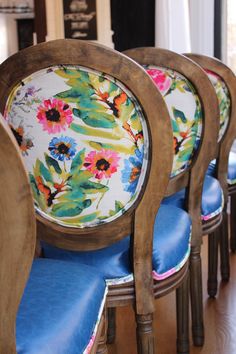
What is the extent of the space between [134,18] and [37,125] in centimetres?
254

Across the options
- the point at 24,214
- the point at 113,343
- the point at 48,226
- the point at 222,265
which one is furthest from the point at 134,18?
the point at 24,214

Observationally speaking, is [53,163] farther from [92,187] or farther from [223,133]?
[223,133]

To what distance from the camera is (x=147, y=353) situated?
48.4 inches

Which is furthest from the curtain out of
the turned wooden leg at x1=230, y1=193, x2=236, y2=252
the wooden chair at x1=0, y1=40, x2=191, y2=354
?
the wooden chair at x1=0, y1=40, x2=191, y2=354

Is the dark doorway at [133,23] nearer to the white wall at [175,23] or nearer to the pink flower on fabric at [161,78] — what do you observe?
the white wall at [175,23]

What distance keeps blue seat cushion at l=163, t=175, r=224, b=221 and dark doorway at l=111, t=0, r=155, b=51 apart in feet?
5.96

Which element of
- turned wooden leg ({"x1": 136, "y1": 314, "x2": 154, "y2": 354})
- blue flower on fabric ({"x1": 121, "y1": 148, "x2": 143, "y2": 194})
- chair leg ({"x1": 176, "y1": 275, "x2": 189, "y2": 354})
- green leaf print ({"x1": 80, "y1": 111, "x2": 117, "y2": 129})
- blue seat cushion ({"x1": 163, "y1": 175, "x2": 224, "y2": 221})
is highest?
green leaf print ({"x1": 80, "y1": 111, "x2": 117, "y2": 129})

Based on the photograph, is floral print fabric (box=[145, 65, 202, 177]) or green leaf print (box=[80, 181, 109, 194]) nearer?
green leaf print (box=[80, 181, 109, 194])

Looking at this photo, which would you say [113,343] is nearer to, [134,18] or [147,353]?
[147,353]

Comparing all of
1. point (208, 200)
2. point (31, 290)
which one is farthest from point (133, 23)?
point (31, 290)

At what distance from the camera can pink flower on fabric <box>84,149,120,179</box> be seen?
1061 mm

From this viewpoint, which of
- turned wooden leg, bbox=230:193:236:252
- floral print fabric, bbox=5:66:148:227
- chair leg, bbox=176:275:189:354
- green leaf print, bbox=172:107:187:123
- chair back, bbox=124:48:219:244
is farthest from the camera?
turned wooden leg, bbox=230:193:236:252

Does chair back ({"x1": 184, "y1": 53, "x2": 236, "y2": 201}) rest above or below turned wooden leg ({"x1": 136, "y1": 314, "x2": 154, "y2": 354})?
above

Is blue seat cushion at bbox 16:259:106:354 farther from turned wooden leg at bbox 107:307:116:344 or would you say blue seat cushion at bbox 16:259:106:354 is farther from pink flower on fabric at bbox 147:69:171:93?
turned wooden leg at bbox 107:307:116:344
